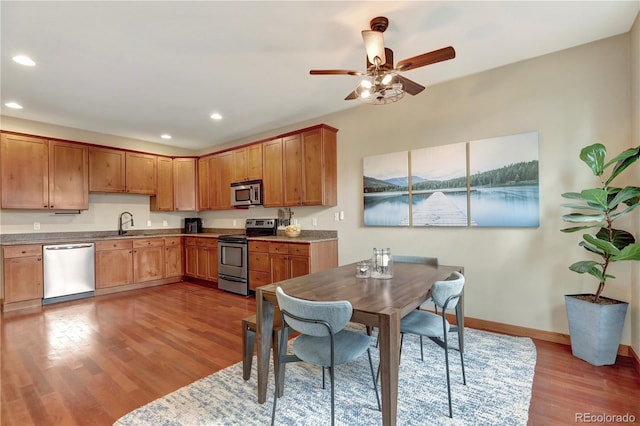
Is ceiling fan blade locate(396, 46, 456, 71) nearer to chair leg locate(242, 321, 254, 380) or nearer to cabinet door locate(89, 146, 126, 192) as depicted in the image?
chair leg locate(242, 321, 254, 380)

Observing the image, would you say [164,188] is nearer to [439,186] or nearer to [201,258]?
[201,258]

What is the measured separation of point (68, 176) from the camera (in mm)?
4727

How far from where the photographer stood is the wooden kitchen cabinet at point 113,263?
4805 millimetres

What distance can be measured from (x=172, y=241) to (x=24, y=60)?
352cm

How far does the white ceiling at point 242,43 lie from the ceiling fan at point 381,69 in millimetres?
318

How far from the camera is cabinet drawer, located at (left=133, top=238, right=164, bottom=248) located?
207 inches

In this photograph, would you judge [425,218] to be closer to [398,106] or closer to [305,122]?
[398,106]

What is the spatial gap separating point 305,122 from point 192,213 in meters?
3.45

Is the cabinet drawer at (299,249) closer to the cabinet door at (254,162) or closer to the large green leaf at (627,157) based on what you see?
the cabinet door at (254,162)

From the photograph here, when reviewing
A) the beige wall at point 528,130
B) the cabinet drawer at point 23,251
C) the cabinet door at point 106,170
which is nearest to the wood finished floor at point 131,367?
the beige wall at point 528,130

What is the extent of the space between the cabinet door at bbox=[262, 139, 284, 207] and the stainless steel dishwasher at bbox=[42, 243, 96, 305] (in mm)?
2798

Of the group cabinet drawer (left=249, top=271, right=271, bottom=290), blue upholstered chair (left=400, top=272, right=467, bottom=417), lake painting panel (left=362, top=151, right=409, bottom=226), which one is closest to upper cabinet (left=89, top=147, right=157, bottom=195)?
cabinet drawer (left=249, top=271, right=271, bottom=290)

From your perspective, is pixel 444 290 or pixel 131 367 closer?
pixel 444 290

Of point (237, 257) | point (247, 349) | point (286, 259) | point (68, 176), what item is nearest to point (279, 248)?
point (286, 259)
